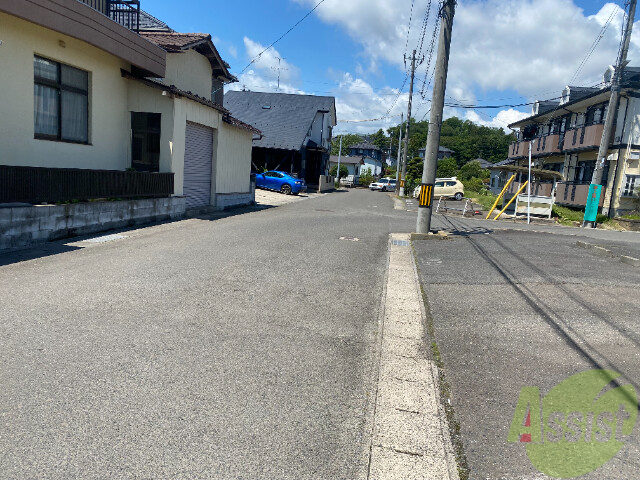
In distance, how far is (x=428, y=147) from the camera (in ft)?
41.0

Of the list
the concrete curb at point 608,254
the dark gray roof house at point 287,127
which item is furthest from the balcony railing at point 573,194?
the dark gray roof house at point 287,127

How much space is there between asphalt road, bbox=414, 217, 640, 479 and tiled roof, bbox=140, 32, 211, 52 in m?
10.4

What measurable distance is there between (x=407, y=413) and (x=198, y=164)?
1397 cm

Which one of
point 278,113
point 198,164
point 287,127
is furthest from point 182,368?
point 278,113

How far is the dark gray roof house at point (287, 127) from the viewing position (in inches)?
1431

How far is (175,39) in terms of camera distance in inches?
600

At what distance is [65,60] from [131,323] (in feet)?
30.0

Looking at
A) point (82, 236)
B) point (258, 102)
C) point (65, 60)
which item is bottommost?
point (82, 236)

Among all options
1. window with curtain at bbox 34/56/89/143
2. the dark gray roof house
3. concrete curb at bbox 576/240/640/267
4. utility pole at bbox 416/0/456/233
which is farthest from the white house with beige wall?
the dark gray roof house

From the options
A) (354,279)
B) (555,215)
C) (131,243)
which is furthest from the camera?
(555,215)

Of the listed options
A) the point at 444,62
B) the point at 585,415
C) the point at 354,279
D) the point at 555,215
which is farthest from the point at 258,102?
the point at 585,415

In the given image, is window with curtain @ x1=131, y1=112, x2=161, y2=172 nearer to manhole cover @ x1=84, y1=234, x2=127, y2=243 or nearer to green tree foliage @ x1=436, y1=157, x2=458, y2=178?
manhole cover @ x1=84, y1=234, x2=127, y2=243

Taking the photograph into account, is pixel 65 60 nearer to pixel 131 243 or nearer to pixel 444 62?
pixel 131 243

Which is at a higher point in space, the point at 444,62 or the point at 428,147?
the point at 444,62
